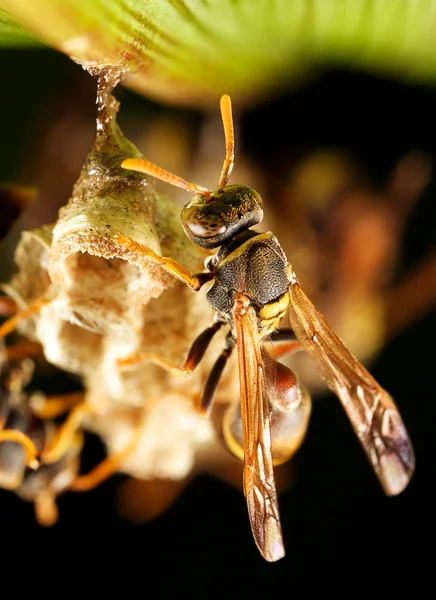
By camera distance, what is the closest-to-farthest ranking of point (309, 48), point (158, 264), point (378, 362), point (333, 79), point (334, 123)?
Answer: point (158, 264), point (309, 48), point (333, 79), point (334, 123), point (378, 362)

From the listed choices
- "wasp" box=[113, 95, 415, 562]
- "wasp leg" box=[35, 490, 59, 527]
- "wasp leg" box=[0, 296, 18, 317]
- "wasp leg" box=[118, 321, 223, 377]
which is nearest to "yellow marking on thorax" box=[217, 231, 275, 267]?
"wasp" box=[113, 95, 415, 562]

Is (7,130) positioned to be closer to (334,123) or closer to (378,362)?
(334,123)

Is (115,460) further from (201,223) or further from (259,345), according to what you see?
(201,223)

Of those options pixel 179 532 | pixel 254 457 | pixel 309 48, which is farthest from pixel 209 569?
pixel 309 48

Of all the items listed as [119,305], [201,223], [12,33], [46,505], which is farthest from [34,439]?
[12,33]

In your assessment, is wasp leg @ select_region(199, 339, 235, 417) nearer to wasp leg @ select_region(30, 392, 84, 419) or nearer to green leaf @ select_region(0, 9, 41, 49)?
wasp leg @ select_region(30, 392, 84, 419)
